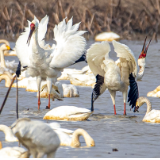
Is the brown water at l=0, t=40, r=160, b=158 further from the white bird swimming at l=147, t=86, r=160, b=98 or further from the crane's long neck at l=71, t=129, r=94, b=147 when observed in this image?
the white bird swimming at l=147, t=86, r=160, b=98

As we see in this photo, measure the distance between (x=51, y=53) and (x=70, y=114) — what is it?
238cm

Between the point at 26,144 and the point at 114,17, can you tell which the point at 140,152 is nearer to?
the point at 26,144

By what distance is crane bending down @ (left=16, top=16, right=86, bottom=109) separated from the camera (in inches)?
392

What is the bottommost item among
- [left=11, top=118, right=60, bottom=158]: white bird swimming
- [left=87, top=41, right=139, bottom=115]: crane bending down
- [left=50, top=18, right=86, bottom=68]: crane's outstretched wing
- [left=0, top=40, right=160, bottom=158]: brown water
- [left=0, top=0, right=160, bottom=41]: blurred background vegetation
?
[left=0, top=40, right=160, bottom=158]: brown water

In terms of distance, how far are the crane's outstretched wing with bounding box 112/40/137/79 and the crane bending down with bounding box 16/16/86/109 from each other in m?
1.47

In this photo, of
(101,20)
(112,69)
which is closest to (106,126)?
(112,69)

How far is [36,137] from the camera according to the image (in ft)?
15.4

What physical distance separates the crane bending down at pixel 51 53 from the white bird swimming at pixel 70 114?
1669 mm

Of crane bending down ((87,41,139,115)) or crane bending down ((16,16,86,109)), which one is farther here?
crane bending down ((16,16,86,109))

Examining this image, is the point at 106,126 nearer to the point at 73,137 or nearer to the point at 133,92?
the point at 133,92

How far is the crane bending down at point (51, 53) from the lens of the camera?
9.96 meters

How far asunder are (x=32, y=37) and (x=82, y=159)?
186 inches

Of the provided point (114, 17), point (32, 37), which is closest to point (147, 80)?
point (32, 37)

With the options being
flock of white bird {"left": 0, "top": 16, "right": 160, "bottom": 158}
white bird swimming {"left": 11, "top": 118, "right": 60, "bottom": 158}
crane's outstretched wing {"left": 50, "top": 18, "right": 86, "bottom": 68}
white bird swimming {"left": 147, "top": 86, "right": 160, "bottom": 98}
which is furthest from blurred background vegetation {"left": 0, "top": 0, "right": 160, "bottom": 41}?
white bird swimming {"left": 11, "top": 118, "right": 60, "bottom": 158}
